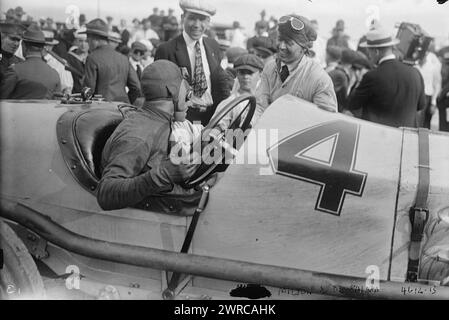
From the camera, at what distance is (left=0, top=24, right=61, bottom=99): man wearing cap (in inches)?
206

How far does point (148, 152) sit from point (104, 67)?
330 cm

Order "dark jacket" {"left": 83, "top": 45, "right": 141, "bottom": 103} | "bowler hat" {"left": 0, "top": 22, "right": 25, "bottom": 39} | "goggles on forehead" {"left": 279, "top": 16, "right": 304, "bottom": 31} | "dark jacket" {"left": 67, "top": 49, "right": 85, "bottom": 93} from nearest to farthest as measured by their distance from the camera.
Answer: "goggles on forehead" {"left": 279, "top": 16, "right": 304, "bottom": 31} → "dark jacket" {"left": 83, "top": 45, "right": 141, "bottom": 103} → "bowler hat" {"left": 0, "top": 22, "right": 25, "bottom": 39} → "dark jacket" {"left": 67, "top": 49, "right": 85, "bottom": 93}

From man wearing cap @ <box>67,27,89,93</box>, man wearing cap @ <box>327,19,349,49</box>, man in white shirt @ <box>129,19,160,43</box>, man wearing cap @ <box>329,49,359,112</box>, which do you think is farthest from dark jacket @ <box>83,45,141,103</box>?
man wearing cap @ <box>327,19,349,49</box>

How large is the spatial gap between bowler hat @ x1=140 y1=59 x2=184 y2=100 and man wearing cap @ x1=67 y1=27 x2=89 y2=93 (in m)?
3.92

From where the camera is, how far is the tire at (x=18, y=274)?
3078 millimetres

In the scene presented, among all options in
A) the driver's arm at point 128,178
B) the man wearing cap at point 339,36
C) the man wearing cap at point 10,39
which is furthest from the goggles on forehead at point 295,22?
the man wearing cap at point 339,36

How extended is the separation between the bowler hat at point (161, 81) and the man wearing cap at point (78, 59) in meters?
3.92

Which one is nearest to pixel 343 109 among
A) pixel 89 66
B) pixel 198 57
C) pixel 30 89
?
pixel 198 57

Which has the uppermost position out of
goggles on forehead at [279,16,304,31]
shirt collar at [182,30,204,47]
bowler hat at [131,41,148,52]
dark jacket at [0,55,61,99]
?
goggles on forehead at [279,16,304,31]

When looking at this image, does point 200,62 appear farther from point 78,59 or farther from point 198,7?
point 78,59

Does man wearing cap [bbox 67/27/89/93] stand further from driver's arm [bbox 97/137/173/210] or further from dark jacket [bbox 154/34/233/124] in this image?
driver's arm [bbox 97/137/173/210]

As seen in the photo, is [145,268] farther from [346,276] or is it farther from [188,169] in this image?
[346,276]

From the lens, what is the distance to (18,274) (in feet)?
10.1

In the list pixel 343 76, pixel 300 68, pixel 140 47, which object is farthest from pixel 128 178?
pixel 140 47
